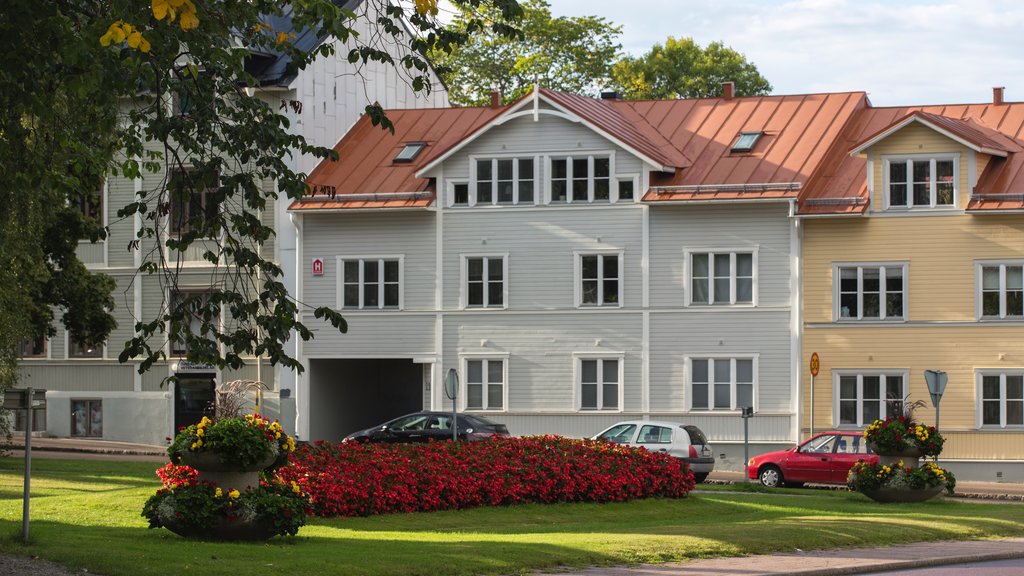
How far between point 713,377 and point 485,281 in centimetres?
711

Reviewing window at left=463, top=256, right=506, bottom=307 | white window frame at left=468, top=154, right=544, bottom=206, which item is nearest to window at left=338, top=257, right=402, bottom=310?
window at left=463, top=256, right=506, bottom=307

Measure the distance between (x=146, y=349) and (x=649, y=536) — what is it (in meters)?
8.19

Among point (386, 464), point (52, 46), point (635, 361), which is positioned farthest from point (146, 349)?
point (635, 361)

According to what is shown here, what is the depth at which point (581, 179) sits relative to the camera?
44.8m

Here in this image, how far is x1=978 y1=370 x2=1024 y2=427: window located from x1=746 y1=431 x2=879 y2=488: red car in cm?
632

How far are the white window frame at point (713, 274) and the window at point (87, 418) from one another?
60.4 ft

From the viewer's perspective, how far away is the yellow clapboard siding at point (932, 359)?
41281 mm

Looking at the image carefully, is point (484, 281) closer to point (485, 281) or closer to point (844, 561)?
point (485, 281)

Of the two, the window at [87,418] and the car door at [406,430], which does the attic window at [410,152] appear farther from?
the window at [87,418]

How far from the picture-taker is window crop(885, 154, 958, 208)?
1654 inches

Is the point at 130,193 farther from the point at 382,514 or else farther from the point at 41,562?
the point at 41,562

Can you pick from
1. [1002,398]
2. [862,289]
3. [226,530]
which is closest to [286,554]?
[226,530]

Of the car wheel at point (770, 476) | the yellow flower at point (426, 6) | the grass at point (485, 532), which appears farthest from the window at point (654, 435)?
the yellow flower at point (426, 6)

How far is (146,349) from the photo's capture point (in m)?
15.8
